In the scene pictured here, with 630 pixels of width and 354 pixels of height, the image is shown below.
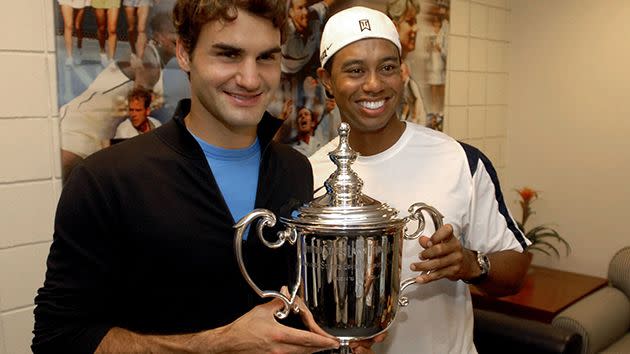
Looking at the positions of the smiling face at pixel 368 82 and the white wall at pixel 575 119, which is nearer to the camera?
the smiling face at pixel 368 82

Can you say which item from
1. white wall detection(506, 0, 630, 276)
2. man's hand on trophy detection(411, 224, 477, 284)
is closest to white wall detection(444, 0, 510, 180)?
white wall detection(506, 0, 630, 276)

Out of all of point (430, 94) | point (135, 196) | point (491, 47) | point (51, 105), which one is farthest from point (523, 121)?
point (135, 196)

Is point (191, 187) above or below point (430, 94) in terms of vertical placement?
below

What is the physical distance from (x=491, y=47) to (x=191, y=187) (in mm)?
2598

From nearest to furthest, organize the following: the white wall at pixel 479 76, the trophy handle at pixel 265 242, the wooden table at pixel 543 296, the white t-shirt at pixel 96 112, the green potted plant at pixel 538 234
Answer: the trophy handle at pixel 265 242 < the white t-shirt at pixel 96 112 < the wooden table at pixel 543 296 < the white wall at pixel 479 76 < the green potted plant at pixel 538 234

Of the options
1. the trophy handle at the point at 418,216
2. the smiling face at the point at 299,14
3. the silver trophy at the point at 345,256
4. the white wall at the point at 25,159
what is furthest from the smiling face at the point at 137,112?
the trophy handle at the point at 418,216

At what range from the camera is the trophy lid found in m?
0.89

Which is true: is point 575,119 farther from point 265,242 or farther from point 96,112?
point 265,242

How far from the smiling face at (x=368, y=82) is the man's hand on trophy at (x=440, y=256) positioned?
0.39 metres

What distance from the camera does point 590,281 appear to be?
9.64ft

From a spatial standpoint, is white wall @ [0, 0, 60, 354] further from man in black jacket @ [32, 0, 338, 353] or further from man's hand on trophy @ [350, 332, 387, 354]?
man's hand on trophy @ [350, 332, 387, 354]

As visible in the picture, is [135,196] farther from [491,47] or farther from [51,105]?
[491,47]

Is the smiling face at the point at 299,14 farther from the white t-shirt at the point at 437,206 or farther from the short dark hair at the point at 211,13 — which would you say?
the short dark hair at the point at 211,13

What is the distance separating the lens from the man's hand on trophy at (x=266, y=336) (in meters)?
0.86
